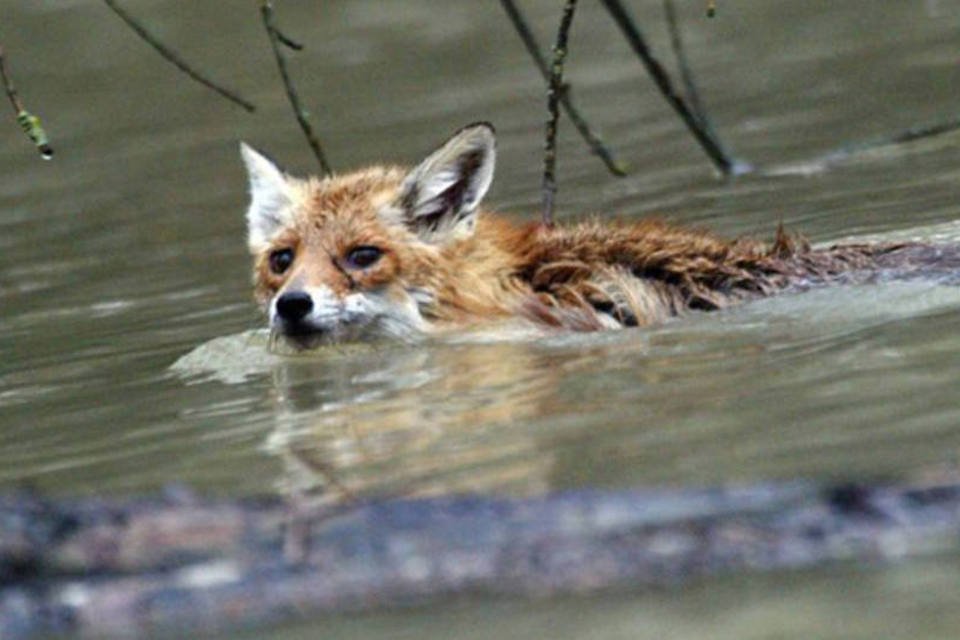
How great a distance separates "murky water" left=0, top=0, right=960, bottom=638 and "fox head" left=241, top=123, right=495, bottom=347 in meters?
0.19

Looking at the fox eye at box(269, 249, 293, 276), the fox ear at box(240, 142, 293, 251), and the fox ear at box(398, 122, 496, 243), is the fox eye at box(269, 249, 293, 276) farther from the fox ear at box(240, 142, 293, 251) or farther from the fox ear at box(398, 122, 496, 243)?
the fox ear at box(398, 122, 496, 243)

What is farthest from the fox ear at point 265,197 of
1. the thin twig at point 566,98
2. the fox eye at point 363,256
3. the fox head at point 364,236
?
the thin twig at point 566,98

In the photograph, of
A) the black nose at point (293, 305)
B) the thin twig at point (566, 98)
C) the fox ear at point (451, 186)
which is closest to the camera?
the thin twig at point (566, 98)

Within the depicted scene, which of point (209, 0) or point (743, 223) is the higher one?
point (743, 223)

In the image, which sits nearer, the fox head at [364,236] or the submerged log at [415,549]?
the submerged log at [415,549]

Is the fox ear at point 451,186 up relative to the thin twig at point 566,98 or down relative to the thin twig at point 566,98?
down

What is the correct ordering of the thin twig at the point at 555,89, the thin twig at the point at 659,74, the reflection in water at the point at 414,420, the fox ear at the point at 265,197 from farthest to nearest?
1. the fox ear at the point at 265,197
2. the thin twig at the point at 555,89
3. the thin twig at the point at 659,74
4. the reflection in water at the point at 414,420

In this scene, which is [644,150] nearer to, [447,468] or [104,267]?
[104,267]

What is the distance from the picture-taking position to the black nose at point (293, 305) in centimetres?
966

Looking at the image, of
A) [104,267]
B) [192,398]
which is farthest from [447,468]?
[104,267]

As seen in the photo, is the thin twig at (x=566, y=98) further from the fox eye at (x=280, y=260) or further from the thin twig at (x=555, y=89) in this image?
the fox eye at (x=280, y=260)

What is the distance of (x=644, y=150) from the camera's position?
1551 cm

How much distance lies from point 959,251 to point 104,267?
19.2 ft

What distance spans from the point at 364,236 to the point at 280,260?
40 cm
